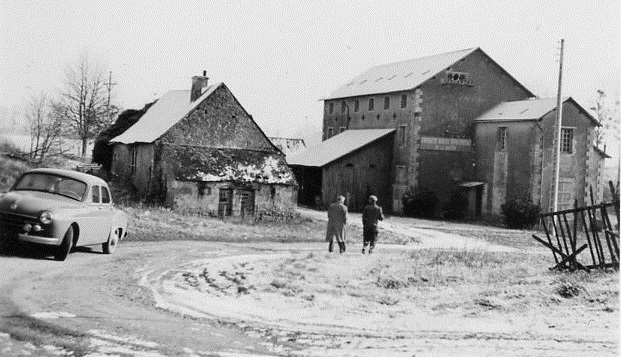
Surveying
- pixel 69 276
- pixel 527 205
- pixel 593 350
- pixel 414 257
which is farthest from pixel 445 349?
pixel 527 205

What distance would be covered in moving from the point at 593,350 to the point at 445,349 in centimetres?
198

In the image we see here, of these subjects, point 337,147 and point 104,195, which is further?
point 337,147

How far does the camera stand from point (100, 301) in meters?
10.1

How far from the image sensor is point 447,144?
150 ft

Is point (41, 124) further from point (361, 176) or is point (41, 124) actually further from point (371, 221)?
point (361, 176)

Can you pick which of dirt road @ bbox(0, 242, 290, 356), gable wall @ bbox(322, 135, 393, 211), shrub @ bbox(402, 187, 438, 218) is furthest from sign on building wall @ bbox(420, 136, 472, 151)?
dirt road @ bbox(0, 242, 290, 356)

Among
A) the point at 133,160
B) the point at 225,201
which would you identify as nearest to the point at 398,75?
the point at 225,201

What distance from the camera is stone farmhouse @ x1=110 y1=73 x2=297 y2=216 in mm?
29734

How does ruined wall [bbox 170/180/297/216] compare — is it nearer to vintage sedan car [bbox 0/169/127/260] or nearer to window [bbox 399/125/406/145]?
window [bbox 399/125/406/145]

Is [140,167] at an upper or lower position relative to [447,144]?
lower

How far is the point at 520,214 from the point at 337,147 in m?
15.7

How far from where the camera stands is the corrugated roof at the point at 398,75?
46.2 meters

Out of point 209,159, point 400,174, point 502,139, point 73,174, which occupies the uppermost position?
point 502,139

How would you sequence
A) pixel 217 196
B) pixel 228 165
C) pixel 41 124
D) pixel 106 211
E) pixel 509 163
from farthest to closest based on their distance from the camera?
pixel 509 163
pixel 228 165
pixel 217 196
pixel 106 211
pixel 41 124
